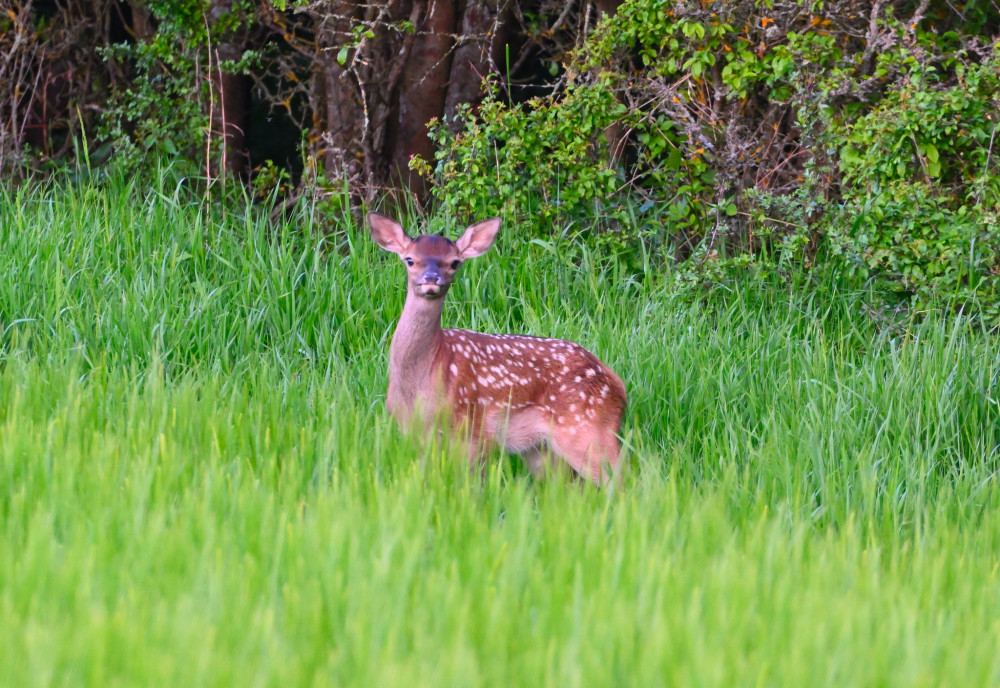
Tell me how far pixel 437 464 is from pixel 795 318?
346 centimetres

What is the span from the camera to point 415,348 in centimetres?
540

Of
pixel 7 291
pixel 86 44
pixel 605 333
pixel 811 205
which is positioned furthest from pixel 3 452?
pixel 86 44

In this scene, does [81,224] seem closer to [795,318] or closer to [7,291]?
[7,291]

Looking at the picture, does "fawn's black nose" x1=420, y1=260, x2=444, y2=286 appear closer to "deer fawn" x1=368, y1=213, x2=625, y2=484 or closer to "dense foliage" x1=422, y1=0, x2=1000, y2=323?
"deer fawn" x1=368, y1=213, x2=625, y2=484

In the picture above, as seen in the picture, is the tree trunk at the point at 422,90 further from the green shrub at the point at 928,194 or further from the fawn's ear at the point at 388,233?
the fawn's ear at the point at 388,233

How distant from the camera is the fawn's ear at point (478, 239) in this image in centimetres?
560

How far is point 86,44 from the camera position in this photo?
10.0 m

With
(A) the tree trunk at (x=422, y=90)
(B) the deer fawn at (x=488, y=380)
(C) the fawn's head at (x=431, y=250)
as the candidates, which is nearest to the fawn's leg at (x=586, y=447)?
(B) the deer fawn at (x=488, y=380)

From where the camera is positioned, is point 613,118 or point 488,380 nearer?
point 488,380

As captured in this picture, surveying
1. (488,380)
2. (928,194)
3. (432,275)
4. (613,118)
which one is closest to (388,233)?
(432,275)

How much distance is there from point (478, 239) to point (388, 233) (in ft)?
1.34

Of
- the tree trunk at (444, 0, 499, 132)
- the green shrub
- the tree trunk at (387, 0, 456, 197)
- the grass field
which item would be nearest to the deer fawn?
the grass field

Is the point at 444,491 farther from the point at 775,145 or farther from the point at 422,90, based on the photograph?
the point at 422,90

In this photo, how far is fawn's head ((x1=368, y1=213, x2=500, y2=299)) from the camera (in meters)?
5.35
